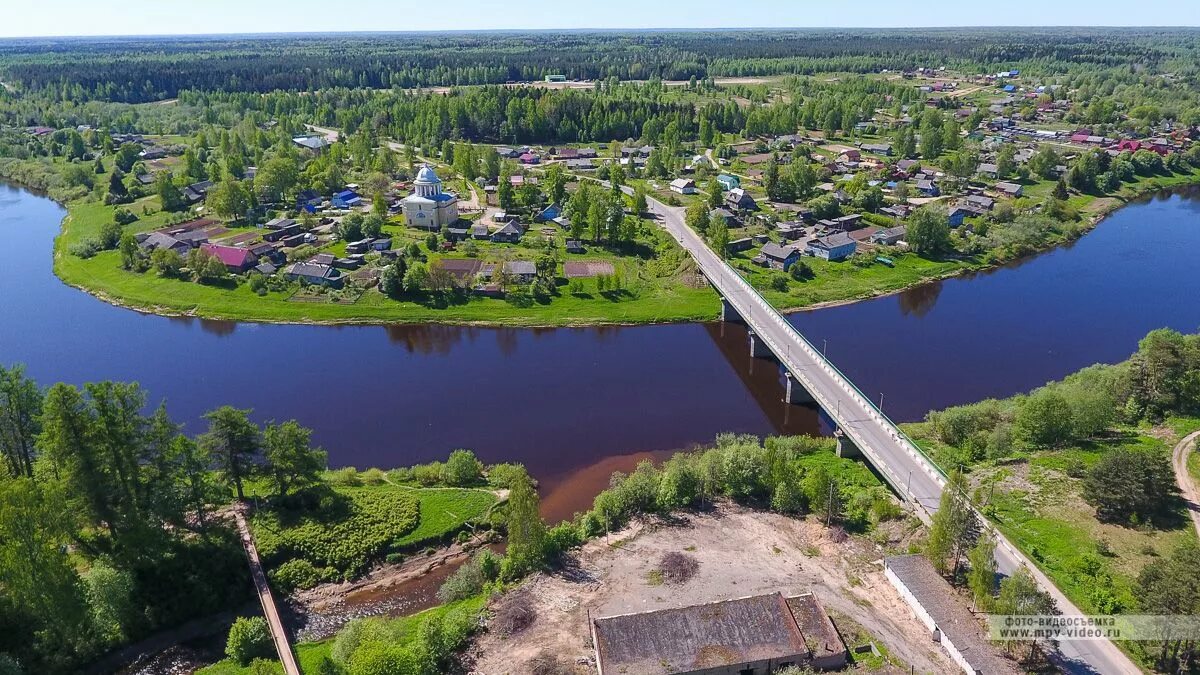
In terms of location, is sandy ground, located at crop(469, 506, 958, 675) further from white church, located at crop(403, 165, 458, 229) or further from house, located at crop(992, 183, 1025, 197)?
house, located at crop(992, 183, 1025, 197)

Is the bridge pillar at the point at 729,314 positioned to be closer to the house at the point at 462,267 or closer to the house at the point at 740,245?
the house at the point at 740,245

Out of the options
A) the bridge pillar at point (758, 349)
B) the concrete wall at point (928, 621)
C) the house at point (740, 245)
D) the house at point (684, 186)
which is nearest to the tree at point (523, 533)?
the concrete wall at point (928, 621)

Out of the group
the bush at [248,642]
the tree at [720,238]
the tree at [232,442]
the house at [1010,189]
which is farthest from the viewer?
the house at [1010,189]

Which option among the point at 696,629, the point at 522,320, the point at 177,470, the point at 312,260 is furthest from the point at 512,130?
the point at 696,629

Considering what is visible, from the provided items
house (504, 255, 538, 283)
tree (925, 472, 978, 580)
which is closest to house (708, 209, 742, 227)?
Result: house (504, 255, 538, 283)

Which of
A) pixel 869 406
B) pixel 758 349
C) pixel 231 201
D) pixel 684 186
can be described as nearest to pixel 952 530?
pixel 869 406

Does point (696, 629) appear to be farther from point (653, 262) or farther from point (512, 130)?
point (512, 130)

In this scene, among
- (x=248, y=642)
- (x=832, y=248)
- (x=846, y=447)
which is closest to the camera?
(x=248, y=642)

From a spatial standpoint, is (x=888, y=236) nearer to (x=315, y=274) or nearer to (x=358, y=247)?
(x=358, y=247)
